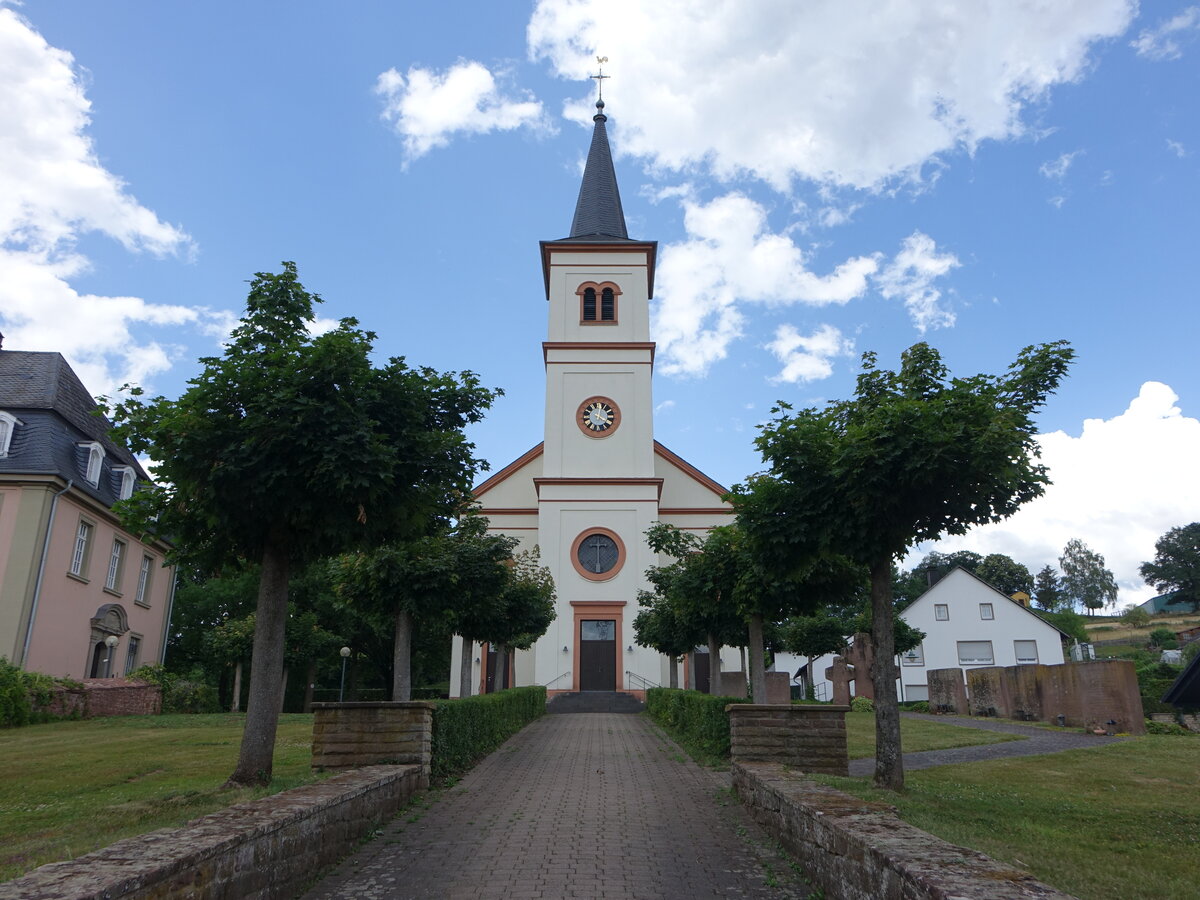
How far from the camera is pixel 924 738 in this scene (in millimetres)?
18781

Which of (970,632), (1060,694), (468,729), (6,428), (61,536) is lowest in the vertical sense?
(468,729)

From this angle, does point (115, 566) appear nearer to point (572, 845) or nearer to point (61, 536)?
point (61, 536)

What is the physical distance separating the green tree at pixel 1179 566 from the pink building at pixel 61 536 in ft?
321

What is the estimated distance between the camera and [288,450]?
28.8 feet

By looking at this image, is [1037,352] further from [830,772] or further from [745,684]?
[745,684]

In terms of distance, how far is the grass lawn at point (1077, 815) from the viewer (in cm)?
610

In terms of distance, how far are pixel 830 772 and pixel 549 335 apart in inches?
1241

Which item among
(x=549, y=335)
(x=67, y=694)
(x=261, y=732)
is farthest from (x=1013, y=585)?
(x=261, y=732)

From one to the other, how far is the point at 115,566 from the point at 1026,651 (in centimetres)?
4348

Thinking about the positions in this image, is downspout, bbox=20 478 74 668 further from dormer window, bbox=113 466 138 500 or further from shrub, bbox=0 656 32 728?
dormer window, bbox=113 466 138 500

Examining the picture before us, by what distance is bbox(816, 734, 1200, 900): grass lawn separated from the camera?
20.0 ft

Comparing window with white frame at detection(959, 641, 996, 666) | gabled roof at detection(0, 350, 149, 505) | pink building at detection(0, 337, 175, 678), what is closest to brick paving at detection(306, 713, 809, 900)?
pink building at detection(0, 337, 175, 678)

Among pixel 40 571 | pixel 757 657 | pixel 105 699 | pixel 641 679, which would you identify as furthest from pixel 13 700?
pixel 641 679

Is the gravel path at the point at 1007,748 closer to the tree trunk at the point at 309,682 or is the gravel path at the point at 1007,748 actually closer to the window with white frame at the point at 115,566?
the window with white frame at the point at 115,566
